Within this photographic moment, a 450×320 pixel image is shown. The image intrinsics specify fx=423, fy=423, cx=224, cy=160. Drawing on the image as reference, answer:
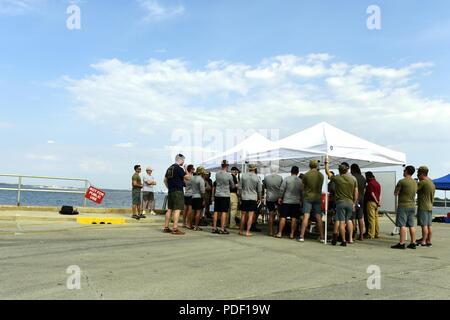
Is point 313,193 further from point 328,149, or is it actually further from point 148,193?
point 148,193

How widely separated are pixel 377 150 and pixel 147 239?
6222 mm

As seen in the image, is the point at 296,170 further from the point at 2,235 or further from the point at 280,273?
the point at 2,235

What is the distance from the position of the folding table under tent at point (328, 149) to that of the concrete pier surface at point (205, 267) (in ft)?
6.94

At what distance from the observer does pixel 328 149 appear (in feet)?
33.2

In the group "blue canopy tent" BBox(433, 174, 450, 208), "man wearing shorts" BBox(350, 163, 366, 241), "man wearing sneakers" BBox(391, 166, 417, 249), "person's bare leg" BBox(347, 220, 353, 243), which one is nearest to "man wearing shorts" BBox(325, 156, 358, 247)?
"person's bare leg" BBox(347, 220, 353, 243)

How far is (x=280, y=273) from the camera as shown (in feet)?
20.4

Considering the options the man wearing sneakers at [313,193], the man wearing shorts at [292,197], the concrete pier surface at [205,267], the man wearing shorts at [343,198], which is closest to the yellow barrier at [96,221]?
the concrete pier surface at [205,267]

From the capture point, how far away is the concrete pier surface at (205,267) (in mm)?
5035

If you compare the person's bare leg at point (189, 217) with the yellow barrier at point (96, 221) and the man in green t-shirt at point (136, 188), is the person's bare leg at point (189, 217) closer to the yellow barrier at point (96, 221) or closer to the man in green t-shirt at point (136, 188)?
the man in green t-shirt at point (136, 188)

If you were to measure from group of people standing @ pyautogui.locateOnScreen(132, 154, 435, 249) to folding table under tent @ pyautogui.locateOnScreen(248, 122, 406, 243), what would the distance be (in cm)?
39

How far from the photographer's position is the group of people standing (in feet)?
31.0

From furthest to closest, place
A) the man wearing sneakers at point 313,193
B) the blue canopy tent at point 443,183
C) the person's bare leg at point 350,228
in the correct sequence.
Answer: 1. the blue canopy tent at point 443,183
2. the man wearing sneakers at point 313,193
3. the person's bare leg at point 350,228

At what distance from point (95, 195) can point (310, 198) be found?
8069mm
